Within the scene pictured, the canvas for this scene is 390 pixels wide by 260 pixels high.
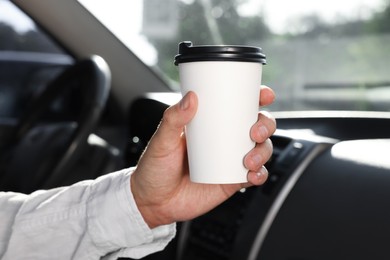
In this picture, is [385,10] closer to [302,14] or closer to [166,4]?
[302,14]

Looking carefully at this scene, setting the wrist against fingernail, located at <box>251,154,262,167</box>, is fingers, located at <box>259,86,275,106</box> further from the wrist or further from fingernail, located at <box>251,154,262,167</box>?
the wrist

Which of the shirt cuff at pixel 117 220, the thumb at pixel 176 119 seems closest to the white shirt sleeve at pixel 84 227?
the shirt cuff at pixel 117 220

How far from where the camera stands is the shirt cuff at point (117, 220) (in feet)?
3.84

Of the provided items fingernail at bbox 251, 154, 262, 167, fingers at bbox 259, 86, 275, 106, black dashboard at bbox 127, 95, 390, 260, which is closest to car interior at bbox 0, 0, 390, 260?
black dashboard at bbox 127, 95, 390, 260

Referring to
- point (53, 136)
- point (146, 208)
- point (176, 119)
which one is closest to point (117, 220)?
point (146, 208)

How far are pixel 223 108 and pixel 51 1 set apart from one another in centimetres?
124

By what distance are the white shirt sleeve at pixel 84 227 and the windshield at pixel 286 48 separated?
837mm

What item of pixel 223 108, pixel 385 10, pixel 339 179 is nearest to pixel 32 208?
pixel 223 108

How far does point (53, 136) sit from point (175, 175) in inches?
42.7

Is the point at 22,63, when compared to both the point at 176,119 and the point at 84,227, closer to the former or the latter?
the point at 84,227

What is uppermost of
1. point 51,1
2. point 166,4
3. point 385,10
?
point 385,10

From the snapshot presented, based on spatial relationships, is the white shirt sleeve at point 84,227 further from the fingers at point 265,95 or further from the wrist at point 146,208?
the fingers at point 265,95

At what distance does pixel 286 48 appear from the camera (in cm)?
286

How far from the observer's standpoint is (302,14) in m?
4.68
